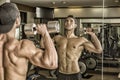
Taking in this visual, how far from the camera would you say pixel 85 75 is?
4.56 m

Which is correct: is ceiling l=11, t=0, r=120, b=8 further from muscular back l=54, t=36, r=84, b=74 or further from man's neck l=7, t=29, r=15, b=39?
man's neck l=7, t=29, r=15, b=39

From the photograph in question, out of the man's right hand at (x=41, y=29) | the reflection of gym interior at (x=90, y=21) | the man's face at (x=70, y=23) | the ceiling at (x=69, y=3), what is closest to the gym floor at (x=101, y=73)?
the reflection of gym interior at (x=90, y=21)

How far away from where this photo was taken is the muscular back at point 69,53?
3043 millimetres

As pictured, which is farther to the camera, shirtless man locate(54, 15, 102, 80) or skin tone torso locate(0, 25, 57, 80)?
shirtless man locate(54, 15, 102, 80)

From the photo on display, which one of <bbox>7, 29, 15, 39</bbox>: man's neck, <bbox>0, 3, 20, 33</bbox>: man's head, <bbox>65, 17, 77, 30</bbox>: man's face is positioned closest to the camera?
<bbox>0, 3, 20, 33</bbox>: man's head

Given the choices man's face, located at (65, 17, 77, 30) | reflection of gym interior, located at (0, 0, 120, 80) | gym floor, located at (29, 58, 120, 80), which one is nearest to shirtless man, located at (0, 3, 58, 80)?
man's face, located at (65, 17, 77, 30)

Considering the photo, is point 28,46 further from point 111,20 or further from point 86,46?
point 111,20

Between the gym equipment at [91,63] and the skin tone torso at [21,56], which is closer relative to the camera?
the skin tone torso at [21,56]

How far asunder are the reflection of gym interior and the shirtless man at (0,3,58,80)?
2353 mm

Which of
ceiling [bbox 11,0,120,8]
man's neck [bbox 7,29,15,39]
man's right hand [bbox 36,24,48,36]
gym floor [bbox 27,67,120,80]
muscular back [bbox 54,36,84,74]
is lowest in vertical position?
gym floor [bbox 27,67,120,80]

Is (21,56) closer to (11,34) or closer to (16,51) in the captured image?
(16,51)

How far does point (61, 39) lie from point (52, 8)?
4.53 feet

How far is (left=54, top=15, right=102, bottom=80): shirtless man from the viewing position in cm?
299

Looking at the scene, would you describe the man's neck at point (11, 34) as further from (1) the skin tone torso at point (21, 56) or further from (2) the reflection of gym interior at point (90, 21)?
(2) the reflection of gym interior at point (90, 21)
